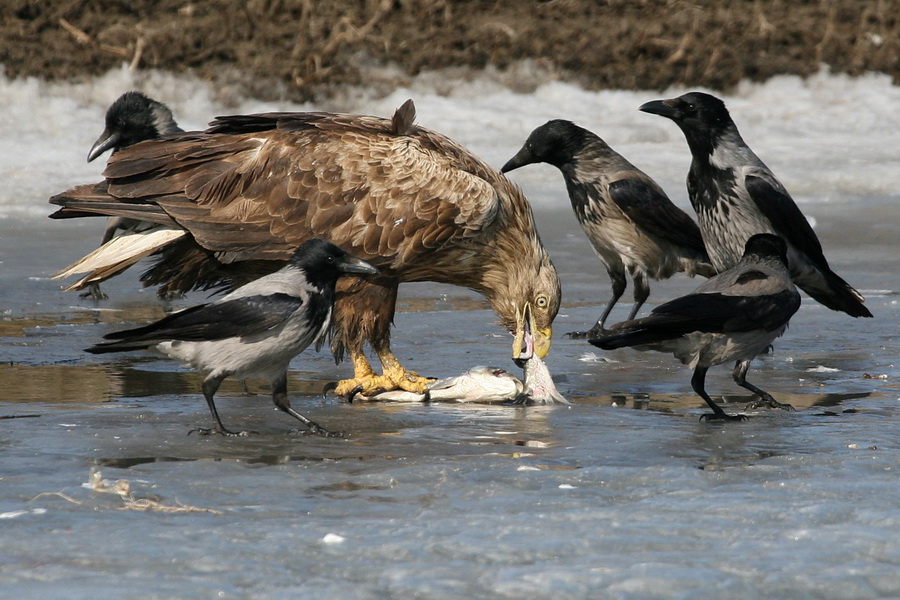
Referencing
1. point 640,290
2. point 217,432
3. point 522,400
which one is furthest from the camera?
point 640,290

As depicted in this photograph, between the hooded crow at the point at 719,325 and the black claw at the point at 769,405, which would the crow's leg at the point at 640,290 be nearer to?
the hooded crow at the point at 719,325

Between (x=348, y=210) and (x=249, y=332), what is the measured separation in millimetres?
1555

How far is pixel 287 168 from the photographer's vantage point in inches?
260

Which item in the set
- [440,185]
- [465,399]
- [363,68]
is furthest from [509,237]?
[363,68]

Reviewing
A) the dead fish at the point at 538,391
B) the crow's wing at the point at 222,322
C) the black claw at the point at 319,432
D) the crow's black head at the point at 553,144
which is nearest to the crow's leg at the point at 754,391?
the dead fish at the point at 538,391

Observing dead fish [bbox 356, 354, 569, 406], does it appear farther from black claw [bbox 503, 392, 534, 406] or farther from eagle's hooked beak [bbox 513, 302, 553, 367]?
eagle's hooked beak [bbox 513, 302, 553, 367]

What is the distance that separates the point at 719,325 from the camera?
18.0ft

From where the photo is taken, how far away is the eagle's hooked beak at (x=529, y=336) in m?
6.55

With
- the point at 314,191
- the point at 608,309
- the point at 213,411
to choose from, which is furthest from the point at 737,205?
the point at 213,411

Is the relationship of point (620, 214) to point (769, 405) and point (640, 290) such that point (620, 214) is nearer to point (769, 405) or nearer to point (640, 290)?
point (640, 290)

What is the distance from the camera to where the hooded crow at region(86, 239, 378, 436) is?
5074 millimetres

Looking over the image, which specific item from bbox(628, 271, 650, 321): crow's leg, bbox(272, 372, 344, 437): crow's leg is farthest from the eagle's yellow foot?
bbox(628, 271, 650, 321): crow's leg

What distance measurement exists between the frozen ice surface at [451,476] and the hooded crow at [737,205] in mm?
391

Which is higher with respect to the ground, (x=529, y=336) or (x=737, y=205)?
(x=737, y=205)
